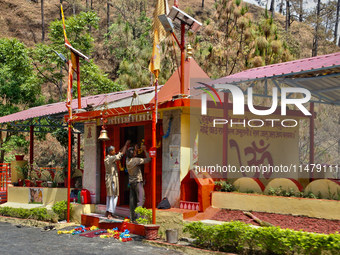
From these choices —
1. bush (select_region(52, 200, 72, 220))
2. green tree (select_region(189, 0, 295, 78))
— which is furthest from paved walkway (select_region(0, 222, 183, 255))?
green tree (select_region(189, 0, 295, 78))

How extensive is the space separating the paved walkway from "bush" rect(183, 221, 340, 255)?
735 millimetres

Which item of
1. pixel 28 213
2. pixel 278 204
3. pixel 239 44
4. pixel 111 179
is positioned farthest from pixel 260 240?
pixel 239 44

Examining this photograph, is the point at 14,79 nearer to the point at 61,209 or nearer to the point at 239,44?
the point at 61,209

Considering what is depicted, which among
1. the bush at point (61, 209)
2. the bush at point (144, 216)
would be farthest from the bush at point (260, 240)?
the bush at point (61, 209)

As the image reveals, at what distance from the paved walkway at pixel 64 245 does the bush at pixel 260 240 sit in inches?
28.9

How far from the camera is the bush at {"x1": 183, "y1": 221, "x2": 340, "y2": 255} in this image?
573 cm

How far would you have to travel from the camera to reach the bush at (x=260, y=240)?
5.73 m

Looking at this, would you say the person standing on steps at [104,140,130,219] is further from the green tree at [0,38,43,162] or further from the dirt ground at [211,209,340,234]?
the green tree at [0,38,43,162]

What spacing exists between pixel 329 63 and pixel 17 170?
1220 cm

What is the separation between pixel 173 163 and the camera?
9.26 meters

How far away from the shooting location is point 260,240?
643cm

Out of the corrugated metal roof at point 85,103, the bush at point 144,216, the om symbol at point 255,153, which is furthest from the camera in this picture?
the corrugated metal roof at point 85,103

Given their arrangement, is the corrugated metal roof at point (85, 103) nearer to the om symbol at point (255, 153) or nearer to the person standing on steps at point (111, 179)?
the person standing on steps at point (111, 179)

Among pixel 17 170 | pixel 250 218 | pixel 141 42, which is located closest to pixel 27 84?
pixel 17 170
